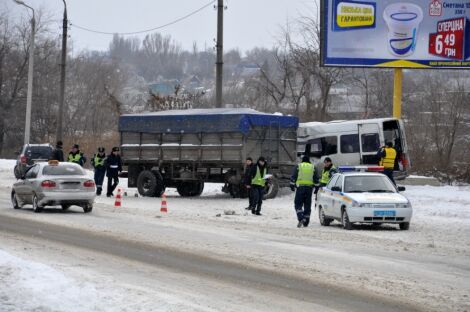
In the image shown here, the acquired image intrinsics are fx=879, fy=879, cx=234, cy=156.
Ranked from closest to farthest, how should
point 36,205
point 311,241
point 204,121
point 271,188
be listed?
point 311,241 < point 36,205 < point 204,121 < point 271,188

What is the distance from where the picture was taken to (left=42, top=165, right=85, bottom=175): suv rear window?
24094mm

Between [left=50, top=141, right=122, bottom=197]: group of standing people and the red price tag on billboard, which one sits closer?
A: [left=50, top=141, right=122, bottom=197]: group of standing people

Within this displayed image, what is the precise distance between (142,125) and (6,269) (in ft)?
67.4

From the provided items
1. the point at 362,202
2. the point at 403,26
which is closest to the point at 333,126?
the point at 403,26

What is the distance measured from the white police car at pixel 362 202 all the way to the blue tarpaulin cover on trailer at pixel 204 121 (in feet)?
23.9

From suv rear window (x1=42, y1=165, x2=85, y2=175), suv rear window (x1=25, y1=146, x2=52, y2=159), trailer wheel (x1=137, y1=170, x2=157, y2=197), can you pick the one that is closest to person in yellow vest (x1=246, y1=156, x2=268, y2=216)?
suv rear window (x1=42, y1=165, x2=85, y2=175)

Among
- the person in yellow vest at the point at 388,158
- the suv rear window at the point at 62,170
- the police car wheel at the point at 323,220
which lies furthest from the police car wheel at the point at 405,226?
the suv rear window at the point at 62,170

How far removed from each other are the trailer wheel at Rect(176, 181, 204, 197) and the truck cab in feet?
13.1

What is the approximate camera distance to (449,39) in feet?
108

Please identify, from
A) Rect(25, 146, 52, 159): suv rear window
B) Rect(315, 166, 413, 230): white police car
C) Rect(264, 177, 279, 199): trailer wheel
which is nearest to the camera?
Rect(315, 166, 413, 230): white police car

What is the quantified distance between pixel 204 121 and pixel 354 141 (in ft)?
19.3

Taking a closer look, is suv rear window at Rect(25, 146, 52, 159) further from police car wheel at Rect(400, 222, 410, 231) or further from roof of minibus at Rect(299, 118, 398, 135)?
police car wheel at Rect(400, 222, 410, 231)

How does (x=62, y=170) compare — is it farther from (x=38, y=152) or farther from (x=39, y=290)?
(x=38, y=152)

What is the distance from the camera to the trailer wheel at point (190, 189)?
33.1 m
